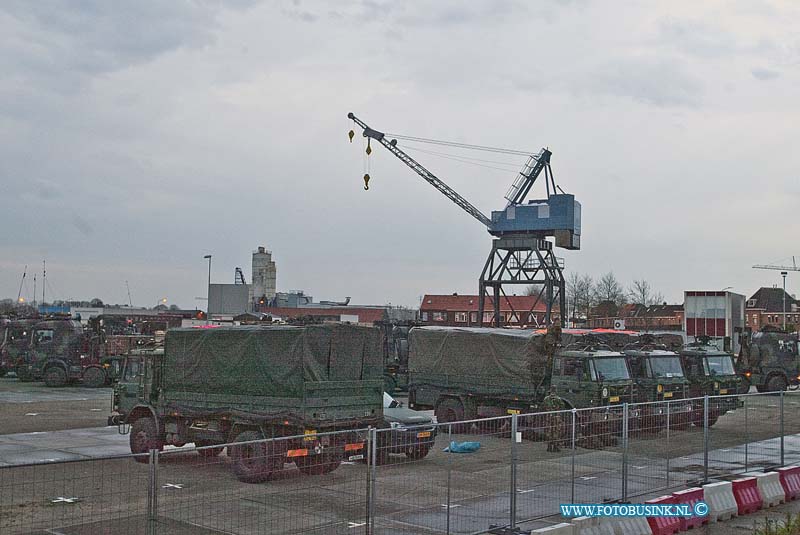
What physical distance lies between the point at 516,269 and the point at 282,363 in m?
56.0

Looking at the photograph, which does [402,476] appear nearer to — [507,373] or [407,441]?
[407,441]

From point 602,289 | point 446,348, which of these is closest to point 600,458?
point 446,348

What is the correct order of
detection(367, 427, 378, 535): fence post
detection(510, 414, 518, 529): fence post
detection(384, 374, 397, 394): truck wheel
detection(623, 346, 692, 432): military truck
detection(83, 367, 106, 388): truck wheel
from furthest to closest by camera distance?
1. detection(83, 367, 106, 388): truck wheel
2. detection(384, 374, 397, 394): truck wheel
3. detection(623, 346, 692, 432): military truck
4. detection(510, 414, 518, 529): fence post
5. detection(367, 427, 378, 535): fence post

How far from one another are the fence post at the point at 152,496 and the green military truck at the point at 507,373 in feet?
44.8

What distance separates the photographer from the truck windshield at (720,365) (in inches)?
1013

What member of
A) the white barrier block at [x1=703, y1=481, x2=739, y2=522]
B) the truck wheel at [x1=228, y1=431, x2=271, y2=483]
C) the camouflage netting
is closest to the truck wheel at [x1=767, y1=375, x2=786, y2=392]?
the camouflage netting

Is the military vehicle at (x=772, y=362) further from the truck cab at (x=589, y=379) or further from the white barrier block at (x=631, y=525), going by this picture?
the white barrier block at (x=631, y=525)

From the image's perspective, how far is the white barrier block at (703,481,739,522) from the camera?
1205 centimetres

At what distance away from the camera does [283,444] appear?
11.8 m

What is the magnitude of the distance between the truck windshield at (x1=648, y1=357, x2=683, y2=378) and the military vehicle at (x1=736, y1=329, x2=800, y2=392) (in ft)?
47.7

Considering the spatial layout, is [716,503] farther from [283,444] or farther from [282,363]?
[282,363]

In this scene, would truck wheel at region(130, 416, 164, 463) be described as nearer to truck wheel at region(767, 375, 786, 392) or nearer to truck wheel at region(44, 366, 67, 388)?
truck wheel at region(44, 366, 67, 388)

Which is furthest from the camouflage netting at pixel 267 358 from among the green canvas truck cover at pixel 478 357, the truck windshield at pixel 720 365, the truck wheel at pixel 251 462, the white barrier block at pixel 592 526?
the truck windshield at pixel 720 365

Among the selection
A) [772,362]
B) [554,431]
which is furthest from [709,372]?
[554,431]
